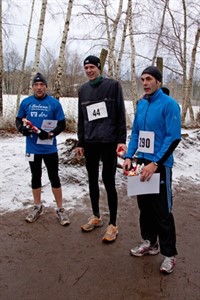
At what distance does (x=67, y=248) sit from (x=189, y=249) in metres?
1.32

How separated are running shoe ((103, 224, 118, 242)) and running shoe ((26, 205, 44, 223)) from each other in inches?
39.7

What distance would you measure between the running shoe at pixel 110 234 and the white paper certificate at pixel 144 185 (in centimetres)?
79

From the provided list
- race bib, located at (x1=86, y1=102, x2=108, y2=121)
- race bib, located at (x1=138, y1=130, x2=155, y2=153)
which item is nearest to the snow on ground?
race bib, located at (x1=86, y1=102, x2=108, y2=121)

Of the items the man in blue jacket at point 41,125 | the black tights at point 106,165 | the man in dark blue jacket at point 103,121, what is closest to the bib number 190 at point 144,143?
the man in dark blue jacket at point 103,121

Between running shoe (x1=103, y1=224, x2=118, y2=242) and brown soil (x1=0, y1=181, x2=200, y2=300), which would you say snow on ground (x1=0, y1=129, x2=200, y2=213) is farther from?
running shoe (x1=103, y1=224, x2=118, y2=242)

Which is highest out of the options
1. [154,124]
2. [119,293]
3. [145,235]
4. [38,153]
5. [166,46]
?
[166,46]

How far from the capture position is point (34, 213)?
12.1 ft

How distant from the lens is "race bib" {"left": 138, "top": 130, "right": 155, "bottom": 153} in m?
2.52

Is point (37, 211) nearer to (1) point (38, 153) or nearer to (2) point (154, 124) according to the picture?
(1) point (38, 153)

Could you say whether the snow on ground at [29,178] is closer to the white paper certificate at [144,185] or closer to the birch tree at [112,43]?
the white paper certificate at [144,185]

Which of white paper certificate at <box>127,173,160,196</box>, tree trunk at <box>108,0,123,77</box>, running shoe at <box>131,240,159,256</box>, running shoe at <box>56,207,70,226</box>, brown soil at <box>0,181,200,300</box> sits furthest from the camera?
tree trunk at <box>108,0,123,77</box>

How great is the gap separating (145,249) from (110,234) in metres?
0.45

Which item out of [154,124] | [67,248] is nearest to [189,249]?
[67,248]

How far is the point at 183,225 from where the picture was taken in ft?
12.1
